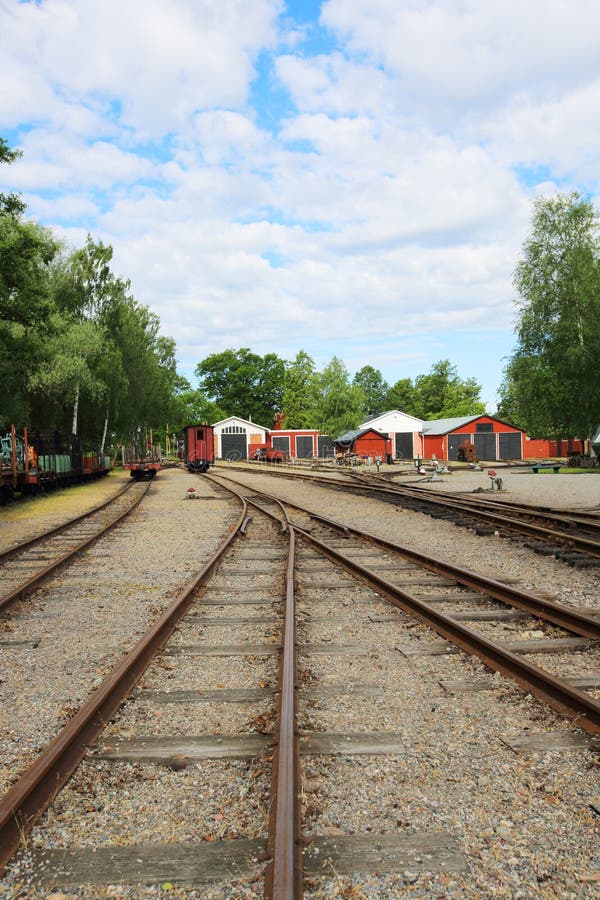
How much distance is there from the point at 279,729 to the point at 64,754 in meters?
1.08

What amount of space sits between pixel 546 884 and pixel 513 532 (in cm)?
972

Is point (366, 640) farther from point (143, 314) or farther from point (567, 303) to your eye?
point (143, 314)

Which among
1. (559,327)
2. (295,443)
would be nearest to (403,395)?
(295,443)

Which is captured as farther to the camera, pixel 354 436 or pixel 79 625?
pixel 354 436

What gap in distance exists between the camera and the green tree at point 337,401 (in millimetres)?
67438

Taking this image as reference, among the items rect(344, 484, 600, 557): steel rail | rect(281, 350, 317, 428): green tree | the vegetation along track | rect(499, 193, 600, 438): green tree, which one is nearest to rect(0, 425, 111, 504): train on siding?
the vegetation along track

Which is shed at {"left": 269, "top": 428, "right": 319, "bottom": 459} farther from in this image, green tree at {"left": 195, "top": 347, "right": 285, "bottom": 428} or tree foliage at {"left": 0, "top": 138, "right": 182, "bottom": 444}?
green tree at {"left": 195, "top": 347, "right": 285, "bottom": 428}

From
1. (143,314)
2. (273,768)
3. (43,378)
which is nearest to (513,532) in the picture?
(273,768)

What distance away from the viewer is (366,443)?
196 ft

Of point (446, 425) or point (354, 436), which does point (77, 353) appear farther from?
point (446, 425)

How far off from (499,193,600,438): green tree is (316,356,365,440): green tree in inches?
1071

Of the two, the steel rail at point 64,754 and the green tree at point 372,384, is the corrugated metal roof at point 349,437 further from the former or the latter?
the green tree at point 372,384

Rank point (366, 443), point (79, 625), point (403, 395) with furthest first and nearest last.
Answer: point (403, 395) → point (366, 443) → point (79, 625)

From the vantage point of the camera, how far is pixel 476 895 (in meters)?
2.39
